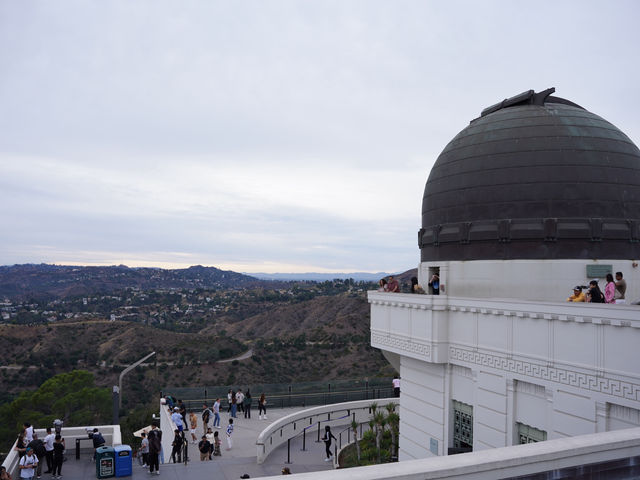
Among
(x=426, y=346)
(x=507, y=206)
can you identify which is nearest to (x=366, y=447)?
(x=426, y=346)

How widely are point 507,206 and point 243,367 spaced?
45902 millimetres

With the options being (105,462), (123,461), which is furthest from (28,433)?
(123,461)

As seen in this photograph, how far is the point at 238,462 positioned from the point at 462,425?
326 inches

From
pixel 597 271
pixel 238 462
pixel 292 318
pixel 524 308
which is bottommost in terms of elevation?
pixel 292 318

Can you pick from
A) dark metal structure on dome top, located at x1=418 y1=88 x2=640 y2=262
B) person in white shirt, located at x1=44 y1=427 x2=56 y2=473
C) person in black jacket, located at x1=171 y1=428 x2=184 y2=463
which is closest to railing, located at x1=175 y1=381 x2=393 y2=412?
person in black jacket, located at x1=171 y1=428 x2=184 y2=463

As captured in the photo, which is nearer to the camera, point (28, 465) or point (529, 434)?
point (529, 434)

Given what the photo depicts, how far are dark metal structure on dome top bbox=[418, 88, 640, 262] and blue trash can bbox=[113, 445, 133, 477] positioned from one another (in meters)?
9.98

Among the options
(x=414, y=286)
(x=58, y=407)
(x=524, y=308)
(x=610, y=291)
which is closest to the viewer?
(x=610, y=291)

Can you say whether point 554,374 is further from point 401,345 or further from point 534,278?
point 401,345

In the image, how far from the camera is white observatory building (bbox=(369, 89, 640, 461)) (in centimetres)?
1130

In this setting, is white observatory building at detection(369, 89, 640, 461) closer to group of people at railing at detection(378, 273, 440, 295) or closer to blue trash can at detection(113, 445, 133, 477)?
group of people at railing at detection(378, 273, 440, 295)

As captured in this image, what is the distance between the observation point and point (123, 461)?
43.4ft

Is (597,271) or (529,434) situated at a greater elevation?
(597,271)

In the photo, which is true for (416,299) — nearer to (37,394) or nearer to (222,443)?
(222,443)
